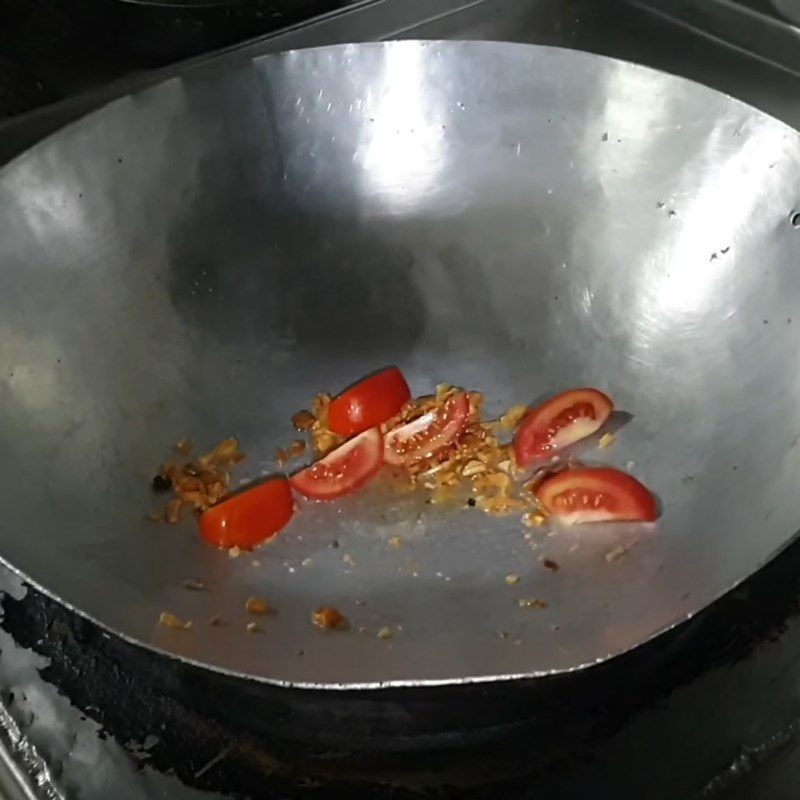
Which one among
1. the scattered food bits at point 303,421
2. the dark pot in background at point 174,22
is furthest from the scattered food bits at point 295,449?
the dark pot in background at point 174,22

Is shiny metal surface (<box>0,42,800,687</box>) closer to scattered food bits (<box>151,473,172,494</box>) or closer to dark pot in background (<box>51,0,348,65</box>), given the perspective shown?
scattered food bits (<box>151,473,172,494</box>)

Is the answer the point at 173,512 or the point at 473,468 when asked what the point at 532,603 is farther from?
the point at 173,512

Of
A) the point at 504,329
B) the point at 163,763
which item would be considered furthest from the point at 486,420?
the point at 163,763

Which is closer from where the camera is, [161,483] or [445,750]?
[445,750]

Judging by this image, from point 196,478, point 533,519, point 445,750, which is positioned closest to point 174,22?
point 196,478

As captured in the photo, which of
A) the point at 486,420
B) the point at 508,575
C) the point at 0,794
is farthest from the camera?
the point at 486,420

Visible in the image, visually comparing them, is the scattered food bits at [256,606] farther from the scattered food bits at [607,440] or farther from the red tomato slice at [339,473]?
the scattered food bits at [607,440]

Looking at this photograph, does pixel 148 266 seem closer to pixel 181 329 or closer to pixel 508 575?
pixel 181 329
